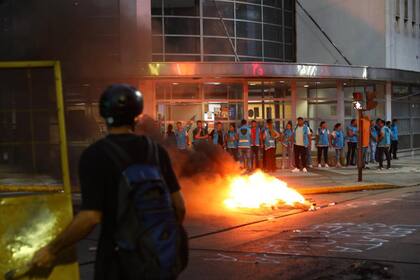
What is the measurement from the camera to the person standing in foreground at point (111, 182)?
2.44m

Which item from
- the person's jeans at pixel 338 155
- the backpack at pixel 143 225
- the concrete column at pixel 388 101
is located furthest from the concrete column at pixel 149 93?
the backpack at pixel 143 225

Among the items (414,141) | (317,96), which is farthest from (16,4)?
(414,141)

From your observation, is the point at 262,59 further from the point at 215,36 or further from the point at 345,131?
the point at 345,131

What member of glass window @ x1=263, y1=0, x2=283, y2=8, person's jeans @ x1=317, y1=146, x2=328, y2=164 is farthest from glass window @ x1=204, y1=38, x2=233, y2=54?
person's jeans @ x1=317, y1=146, x2=328, y2=164

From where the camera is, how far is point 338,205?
10.9 meters

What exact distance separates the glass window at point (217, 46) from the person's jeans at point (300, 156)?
545 cm

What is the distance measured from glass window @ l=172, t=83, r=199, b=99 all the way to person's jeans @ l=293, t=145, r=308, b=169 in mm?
3384

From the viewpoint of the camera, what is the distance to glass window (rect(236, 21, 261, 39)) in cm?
2129

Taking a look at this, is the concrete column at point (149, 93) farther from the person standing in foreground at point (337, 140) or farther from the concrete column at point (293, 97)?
the person standing in foreground at point (337, 140)

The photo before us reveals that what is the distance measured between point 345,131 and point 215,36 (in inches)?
212

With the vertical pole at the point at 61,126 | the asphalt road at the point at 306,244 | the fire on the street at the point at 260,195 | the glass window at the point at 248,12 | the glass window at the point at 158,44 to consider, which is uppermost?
the glass window at the point at 248,12

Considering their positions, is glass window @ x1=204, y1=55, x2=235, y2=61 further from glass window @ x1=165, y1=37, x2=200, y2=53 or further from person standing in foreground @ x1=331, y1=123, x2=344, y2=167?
person standing in foreground @ x1=331, y1=123, x2=344, y2=167

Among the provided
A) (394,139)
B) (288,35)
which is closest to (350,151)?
(394,139)

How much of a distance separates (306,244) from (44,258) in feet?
15.7
